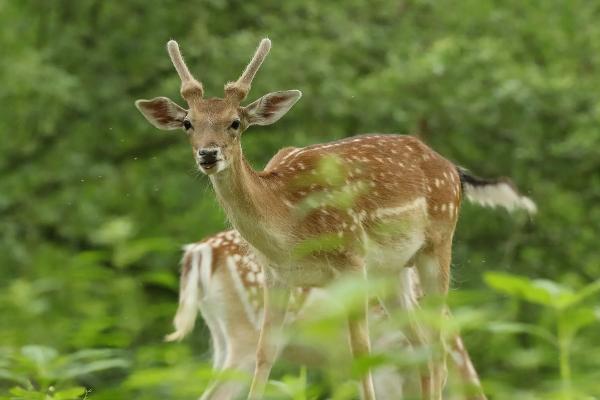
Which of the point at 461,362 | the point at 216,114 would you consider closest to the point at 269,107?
the point at 216,114

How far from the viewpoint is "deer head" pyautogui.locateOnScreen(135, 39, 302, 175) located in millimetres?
5574

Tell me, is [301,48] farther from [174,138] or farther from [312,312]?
[312,312]

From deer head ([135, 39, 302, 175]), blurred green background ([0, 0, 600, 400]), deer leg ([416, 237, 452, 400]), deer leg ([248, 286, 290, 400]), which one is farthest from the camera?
blurred green background ([0, 0, 600, 400])

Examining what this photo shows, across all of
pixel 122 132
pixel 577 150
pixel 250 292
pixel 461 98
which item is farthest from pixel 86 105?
pixel 250 292

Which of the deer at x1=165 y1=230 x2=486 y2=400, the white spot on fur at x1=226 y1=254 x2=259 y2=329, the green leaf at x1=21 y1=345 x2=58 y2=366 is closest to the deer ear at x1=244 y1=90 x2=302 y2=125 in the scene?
the deer at x1=165 y1=230 x2=486 y2=400

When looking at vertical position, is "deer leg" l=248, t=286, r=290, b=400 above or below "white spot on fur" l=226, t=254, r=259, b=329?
above

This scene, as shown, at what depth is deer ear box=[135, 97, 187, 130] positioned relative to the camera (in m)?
5.99

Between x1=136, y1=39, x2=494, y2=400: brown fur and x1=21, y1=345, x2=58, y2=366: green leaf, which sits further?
x1=136, y1=39, x2=494, y2=400: brown fur

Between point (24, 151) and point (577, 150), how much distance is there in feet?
16.5

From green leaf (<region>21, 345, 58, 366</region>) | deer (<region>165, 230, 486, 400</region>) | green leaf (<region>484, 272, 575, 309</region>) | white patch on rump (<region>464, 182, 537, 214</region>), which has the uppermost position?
green leaf (<region>484, 272, 575, 309</region>)

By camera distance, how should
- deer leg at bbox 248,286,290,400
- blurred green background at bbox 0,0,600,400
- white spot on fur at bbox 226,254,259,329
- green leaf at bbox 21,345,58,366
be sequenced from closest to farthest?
1. green leaf at bbox 21,345,58,366
2. deer leg at bbox 248,286,290,400
3. white spot on fur at bbox 226,254,259,329
4. blurred green background at bbox 0,0,600,400

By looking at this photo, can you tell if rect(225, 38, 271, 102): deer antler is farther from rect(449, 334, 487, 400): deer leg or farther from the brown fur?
rect(449, 334, 487, 400): deer leg

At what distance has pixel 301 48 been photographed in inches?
502

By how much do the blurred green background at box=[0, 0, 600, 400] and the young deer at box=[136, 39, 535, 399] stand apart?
5130mm
